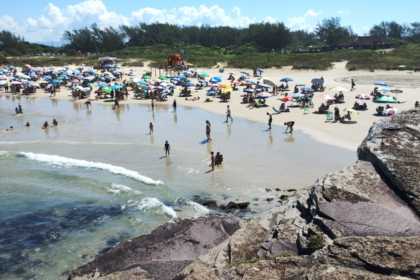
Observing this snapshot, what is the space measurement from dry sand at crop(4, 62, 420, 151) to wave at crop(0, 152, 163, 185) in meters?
10.9

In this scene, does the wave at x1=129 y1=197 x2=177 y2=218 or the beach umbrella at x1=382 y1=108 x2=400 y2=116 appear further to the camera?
the beach umbrella at x1=382 y1=108 x2=400 y2=116

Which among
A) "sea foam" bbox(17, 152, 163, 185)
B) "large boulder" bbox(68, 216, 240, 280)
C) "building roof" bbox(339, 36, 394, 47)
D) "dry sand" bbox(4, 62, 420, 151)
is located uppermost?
"building roof" bbox(339, 36, 394, 47)

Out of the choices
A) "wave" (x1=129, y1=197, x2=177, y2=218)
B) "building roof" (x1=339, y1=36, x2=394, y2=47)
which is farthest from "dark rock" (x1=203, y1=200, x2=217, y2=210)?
"building roof" (x1=339, y1=36, x2=394, y2=47)

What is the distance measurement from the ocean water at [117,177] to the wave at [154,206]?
0.13ft

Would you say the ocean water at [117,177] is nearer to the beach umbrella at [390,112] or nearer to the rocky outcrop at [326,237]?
the rocky outcrop at [326,237]

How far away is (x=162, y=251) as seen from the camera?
9430mm

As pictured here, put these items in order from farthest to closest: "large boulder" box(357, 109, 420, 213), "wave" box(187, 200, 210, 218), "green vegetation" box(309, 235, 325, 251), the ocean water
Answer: "wave" box(187, 200, 210, 218), the ocean water, "large boulder" box(357, 109, 420, 213), "green vegetation" box(309, 235, 325, 251)

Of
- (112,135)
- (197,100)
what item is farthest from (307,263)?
(197,100)

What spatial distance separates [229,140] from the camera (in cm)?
2323

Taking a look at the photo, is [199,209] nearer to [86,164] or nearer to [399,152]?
[399,152]

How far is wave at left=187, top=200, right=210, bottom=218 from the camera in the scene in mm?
13581

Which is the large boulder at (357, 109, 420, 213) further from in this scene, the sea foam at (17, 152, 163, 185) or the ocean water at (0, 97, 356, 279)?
the sea foam at (17, 152, 163, 185)

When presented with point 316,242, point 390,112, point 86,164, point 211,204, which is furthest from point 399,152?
point 390,112

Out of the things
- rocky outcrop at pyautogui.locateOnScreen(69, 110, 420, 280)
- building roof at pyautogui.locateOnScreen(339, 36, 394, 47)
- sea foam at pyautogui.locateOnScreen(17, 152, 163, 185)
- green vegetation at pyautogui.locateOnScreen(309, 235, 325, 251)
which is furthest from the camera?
building roof at pyautogui.locateOnScreen(339, 36, 394, 47)
